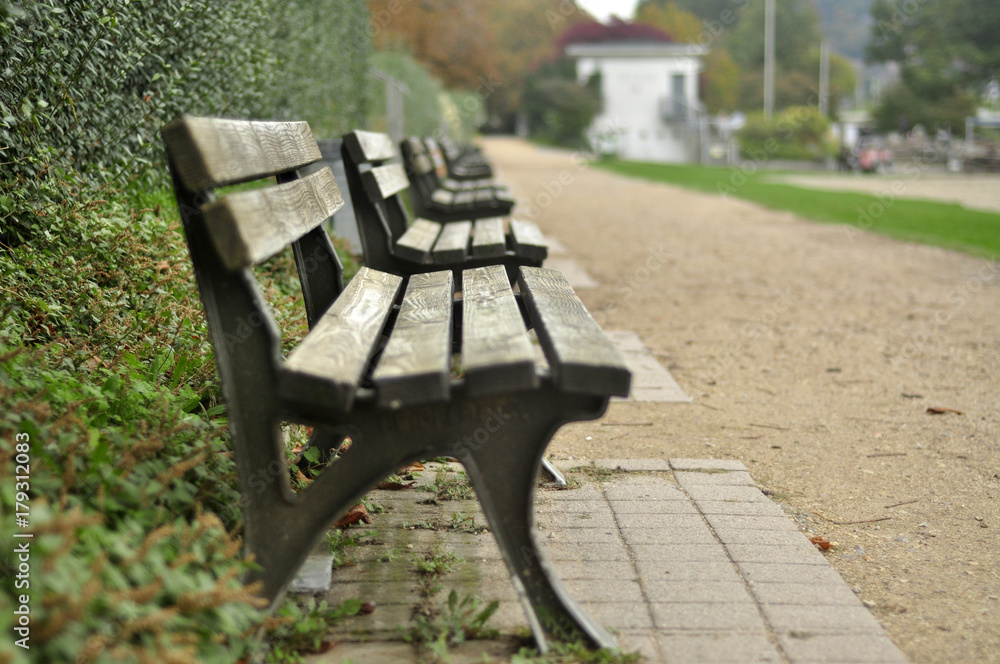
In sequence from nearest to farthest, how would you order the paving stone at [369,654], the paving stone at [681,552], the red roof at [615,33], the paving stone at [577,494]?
1. the paving stone at [369,654]
2. the paving stone at [681,552]
3. the paving stone at [577,494]
4. the red roof at [615,33]

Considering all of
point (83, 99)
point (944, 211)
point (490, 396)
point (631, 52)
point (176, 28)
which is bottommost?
point (944, 211)

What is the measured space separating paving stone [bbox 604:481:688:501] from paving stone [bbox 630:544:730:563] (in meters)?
0.38

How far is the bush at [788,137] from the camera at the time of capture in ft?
127

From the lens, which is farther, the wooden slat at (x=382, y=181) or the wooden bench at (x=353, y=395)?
the wooden slat at (x=382, y=181)

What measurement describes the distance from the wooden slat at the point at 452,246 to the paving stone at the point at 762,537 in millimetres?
1603

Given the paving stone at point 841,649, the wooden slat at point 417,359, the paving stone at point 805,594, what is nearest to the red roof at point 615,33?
the wooden slat at point 417,359

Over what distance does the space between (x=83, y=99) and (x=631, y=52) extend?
52280mm

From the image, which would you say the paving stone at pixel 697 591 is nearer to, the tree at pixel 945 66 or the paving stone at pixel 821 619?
the paving stone at pixel 821 619

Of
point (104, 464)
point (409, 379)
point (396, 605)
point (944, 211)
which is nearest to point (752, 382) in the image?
point (396, 605)

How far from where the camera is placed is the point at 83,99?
368 cm

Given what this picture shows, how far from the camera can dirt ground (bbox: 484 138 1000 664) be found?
268cm

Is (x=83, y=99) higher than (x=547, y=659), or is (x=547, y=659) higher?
(x=83, y=99)

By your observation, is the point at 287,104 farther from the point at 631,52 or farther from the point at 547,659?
the point at 631,52

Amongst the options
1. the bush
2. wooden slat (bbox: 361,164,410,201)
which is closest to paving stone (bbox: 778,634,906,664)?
wooden slat (bbox: 361,164,410,201)
